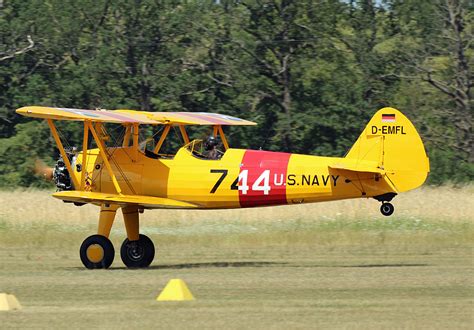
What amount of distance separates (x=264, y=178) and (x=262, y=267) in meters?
1.46

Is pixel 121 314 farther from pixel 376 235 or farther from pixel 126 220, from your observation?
pixel 376 235

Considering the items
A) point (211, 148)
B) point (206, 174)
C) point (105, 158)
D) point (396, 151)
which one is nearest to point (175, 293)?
point (206, 174)

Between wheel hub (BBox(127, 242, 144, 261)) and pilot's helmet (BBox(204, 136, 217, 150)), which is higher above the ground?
pilot's helmet (BBox(204, 136, 217, 150))

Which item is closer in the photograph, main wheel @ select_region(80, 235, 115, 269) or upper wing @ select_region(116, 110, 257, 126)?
main wheel @ select_region(80, 235, 115, 269)

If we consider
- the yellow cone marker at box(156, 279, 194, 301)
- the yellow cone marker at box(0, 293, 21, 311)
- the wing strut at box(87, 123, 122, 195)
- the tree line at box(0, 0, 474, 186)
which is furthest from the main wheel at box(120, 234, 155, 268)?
the tree line at box(0, 0, 474, 186)

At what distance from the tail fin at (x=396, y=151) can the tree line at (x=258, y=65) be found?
23.8 m

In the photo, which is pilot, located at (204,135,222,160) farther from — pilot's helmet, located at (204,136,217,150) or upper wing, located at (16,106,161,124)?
upper wing, located at (16,106,161,124)

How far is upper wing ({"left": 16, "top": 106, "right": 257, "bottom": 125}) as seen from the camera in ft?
60.2

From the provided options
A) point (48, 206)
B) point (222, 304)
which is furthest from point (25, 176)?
point (222, 304)

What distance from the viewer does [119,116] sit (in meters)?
19.5

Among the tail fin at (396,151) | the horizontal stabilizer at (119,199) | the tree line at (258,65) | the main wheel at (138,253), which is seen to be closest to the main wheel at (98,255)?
the horizontal stabilizer at (119,199)

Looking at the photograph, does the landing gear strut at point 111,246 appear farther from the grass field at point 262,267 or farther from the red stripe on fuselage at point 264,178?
the red stripe on fuselage at point 264,178

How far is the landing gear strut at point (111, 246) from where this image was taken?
18891 mm

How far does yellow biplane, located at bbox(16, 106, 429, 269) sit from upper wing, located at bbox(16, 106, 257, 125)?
0.03 metres
